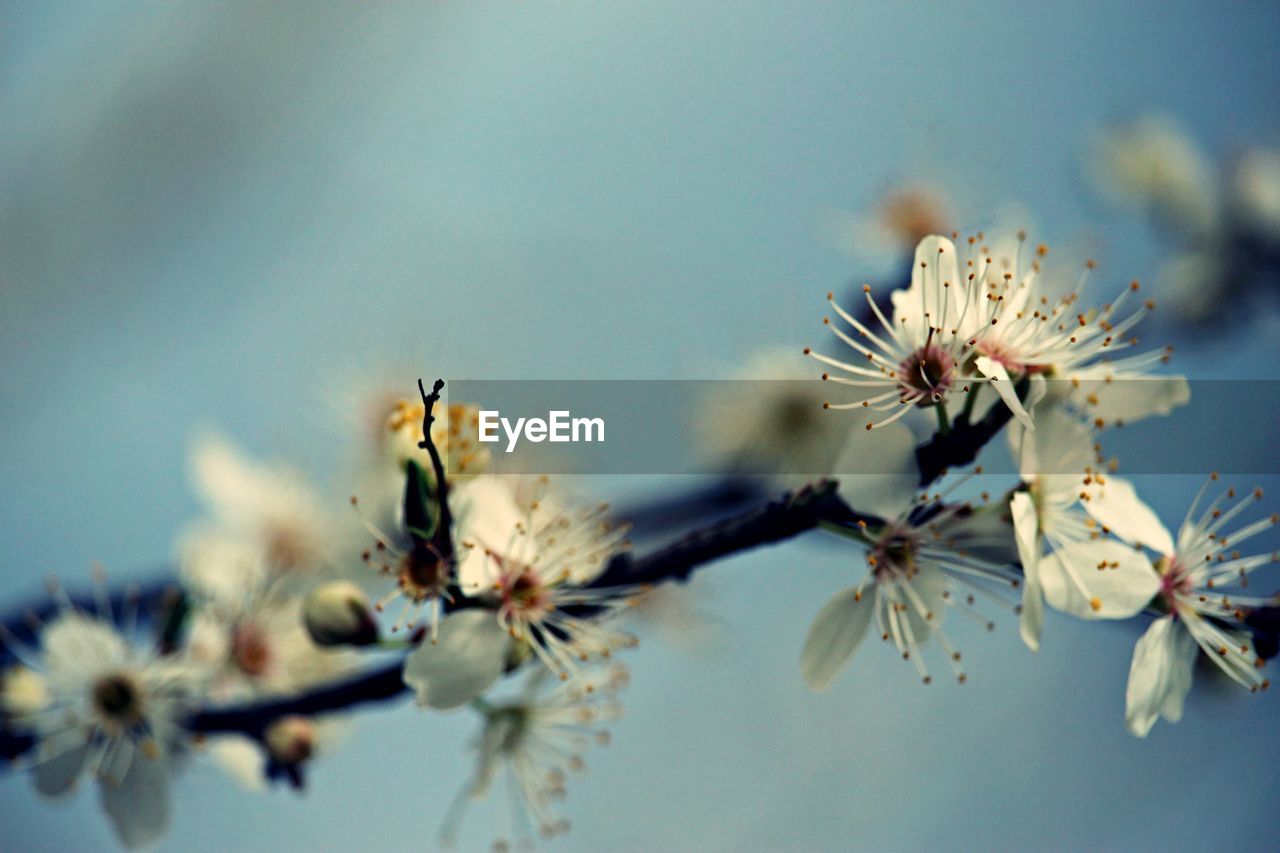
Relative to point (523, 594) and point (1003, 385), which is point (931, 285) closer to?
point (1003, 385)

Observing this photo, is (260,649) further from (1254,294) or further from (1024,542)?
(1254,294)

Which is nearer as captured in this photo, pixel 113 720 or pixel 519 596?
pixel 519 596

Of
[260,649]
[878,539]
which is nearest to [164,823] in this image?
[260,649]

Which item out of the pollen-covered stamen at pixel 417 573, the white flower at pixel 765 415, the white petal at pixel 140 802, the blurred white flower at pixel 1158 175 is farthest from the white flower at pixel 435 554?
the blurred white flower at pixel 1158 175

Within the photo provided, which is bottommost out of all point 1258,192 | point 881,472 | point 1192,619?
point 1192,619

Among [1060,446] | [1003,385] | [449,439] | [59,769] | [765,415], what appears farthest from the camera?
[765,415]

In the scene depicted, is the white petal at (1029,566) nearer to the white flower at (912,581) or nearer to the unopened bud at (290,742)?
the white flower at (912,581)

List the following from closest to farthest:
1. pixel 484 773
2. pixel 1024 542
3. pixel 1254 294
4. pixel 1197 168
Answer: pixel 1024 542 < pixel 484 773 < pixel 1254 294 < pixel 1197 168

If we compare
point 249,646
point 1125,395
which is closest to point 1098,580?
point 1125,395

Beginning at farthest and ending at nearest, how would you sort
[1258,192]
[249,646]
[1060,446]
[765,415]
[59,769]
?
A: [1258,192], [765,415], [249,646], [59,769], [1060,446]
